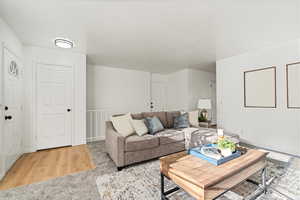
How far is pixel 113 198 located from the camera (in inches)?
60.8

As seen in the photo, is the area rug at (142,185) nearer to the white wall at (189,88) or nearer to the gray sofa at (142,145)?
the gray sofa at (142,145)

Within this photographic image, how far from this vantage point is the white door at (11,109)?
2.07 m

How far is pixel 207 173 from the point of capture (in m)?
1.26

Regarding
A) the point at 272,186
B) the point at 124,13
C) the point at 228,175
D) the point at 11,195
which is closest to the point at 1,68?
the point at 11,195

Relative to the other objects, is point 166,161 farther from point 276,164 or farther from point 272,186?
point 276,164

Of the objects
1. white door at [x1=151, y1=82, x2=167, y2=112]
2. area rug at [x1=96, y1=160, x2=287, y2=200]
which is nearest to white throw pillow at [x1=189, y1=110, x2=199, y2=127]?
area rug at [x1=96, y1=160, x2=287, y2=200]

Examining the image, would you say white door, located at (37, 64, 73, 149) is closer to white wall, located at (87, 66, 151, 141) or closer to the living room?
the living room

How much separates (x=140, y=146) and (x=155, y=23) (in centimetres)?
205

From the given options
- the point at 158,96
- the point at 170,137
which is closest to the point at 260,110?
the point at 170,137

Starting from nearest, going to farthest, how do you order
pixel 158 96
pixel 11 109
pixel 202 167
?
1. pixel 202 167
2. pixel 11 109
3. pixel 158 96

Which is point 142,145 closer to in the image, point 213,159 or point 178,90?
point 213,159

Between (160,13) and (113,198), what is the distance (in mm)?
2448

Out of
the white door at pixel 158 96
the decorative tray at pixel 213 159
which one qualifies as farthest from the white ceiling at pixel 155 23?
the white door at pixel 158 96

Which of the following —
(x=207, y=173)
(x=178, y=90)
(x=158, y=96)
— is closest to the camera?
(x=207, y=173)
